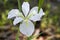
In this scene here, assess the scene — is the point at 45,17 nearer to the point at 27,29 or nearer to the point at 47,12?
the point at 47,12

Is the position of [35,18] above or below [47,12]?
below

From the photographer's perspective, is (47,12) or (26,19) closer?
(26,19)

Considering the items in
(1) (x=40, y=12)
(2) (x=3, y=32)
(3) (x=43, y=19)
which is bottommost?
(1) (x=40, y=12)

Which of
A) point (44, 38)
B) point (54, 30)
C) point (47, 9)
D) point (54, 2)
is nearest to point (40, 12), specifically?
point (44, 38)

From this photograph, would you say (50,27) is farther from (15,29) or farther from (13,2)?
(13,2)

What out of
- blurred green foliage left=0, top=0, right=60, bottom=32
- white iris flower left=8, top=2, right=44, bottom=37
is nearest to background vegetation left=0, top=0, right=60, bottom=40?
blurred green foliage left=0, top=0, right=60, bottom=32

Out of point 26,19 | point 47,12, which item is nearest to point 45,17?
point 47,12

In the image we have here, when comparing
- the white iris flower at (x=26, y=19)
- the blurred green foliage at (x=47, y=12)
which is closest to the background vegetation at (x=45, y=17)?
the blurred green foliage at (x=47, y=12)

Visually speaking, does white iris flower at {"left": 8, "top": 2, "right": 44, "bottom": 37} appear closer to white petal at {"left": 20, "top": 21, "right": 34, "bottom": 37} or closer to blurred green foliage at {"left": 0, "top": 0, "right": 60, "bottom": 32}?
white petal at {"left": 20, "top": 21, "right": 34, "bottom": 37}

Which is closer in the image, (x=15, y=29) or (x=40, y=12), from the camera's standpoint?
(x=40, y=12)

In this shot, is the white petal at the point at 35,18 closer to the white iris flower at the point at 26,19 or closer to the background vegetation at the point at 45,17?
the white iris flower at the point at 26,19

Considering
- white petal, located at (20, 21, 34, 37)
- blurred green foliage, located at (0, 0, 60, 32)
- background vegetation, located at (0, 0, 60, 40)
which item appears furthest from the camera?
blurred green foliage, located at (0, 0, 60, 32)
